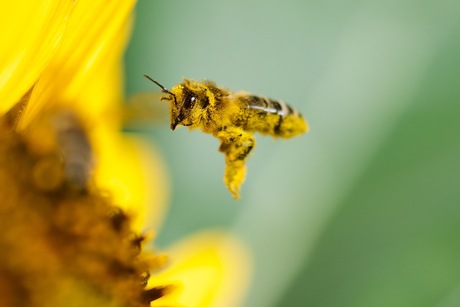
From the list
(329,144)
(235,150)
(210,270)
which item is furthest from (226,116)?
(329,144)

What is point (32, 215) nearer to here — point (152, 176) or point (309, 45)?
point (152, 176)

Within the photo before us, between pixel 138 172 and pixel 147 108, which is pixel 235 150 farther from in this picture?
pixel 138 172

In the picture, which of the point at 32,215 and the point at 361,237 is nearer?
the point at 32,215

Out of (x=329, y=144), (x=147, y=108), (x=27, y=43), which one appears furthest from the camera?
(x=329, y=144)

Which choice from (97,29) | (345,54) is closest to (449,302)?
(345,54)

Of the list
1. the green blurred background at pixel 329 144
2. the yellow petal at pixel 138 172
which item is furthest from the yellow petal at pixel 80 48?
the green blurred background at pixel 329 144

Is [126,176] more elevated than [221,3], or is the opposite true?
[221,3]
